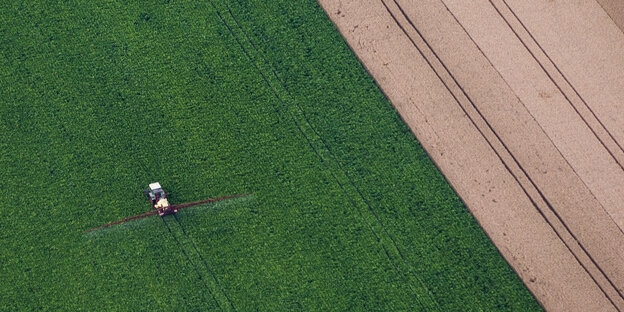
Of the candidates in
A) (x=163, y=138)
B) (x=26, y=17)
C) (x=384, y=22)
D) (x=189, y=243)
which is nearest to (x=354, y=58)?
(x=384, y=22)

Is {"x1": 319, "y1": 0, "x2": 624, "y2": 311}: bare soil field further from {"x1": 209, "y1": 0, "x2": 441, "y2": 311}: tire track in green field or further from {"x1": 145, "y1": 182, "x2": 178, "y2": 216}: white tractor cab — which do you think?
{"x1": 145, "y1": 182, "x2": 178, "y2": 216}: white tractor cab

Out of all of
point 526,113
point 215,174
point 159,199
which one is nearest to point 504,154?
point 526,113

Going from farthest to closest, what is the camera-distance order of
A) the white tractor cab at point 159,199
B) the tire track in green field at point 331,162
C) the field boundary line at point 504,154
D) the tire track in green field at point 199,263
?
the field boundary line at point 504,154 < the tire track in green field at point 331,162 < the white tractor cab at point 159,199 < the tire track in green field at point 199,263

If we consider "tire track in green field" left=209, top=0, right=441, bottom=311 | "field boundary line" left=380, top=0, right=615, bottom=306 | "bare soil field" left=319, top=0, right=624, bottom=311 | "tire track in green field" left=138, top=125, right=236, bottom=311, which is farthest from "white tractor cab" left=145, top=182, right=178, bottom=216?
"field boundary line" left=380, top=0, right=615, bottom=306

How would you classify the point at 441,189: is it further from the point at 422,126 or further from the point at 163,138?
the point at 163,138

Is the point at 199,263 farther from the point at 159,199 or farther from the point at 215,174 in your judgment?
the point at 215,174

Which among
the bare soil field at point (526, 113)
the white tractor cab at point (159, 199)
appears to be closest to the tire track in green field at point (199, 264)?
the white tractor cab at point (159, 199)

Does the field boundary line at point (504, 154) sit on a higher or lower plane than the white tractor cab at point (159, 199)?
lower

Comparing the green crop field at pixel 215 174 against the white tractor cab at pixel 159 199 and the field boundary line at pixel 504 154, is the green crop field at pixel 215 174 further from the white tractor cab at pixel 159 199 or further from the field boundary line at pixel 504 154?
the field boundary line at pixel 504 154
